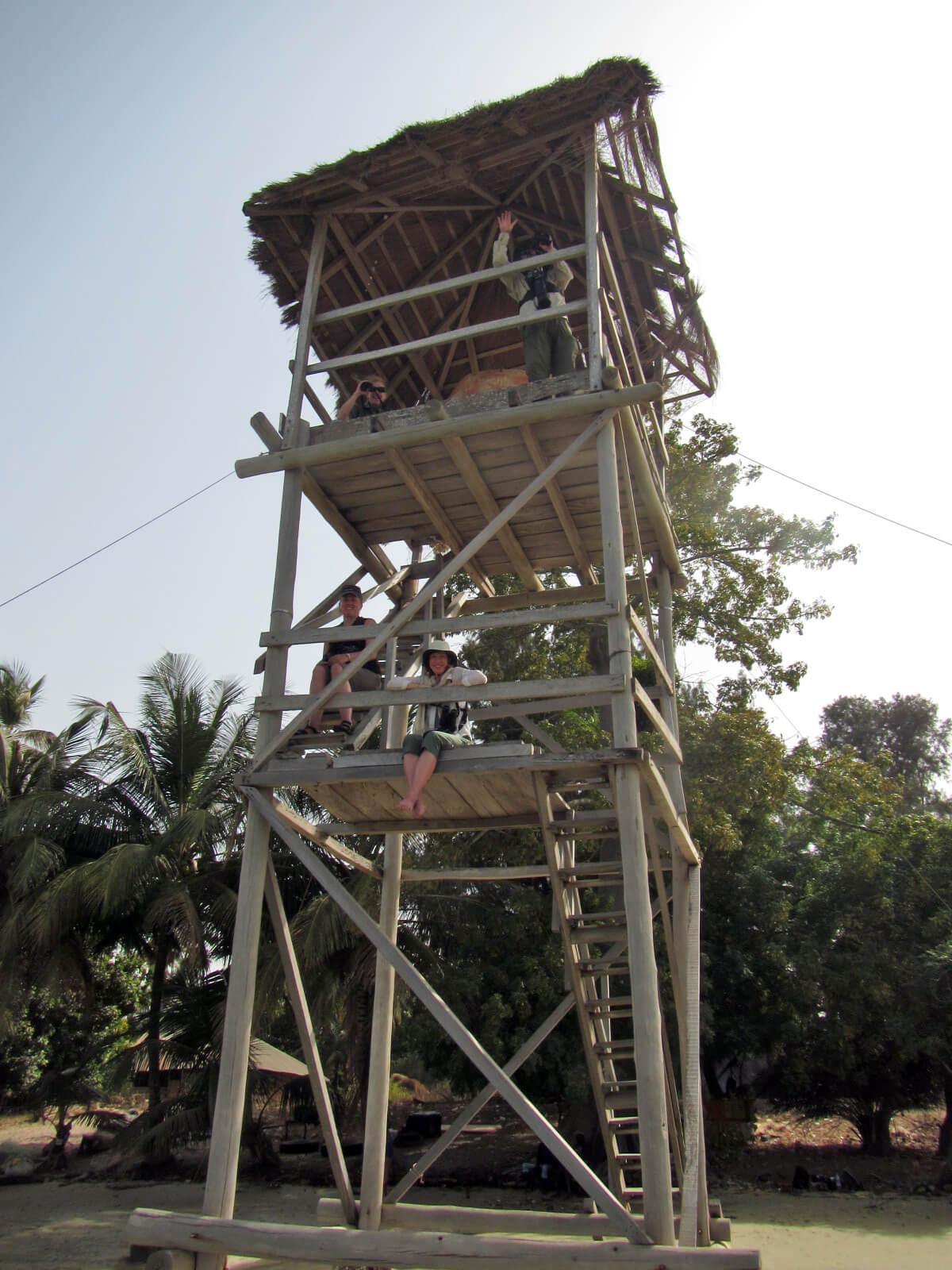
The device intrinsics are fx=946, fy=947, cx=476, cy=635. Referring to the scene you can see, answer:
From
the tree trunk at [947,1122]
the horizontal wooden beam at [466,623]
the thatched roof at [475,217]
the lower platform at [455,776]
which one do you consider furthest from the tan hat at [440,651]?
the tree trunk at [947,1122]

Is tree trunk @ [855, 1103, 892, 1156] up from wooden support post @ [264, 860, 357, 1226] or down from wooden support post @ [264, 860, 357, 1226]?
down

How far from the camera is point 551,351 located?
326 inches

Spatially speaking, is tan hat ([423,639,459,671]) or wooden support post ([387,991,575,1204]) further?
wooden support post ([387,991,575,1204])

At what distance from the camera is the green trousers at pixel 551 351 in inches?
323

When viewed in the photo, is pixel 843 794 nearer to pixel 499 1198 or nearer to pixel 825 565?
pixel 825 565

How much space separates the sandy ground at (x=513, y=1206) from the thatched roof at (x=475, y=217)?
11.9m

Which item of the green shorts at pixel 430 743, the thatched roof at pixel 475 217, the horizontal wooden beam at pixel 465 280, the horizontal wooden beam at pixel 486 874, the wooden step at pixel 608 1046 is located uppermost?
the thatched roof at pixel 475 217

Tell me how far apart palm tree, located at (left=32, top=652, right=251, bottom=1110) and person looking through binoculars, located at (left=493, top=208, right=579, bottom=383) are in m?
11.9

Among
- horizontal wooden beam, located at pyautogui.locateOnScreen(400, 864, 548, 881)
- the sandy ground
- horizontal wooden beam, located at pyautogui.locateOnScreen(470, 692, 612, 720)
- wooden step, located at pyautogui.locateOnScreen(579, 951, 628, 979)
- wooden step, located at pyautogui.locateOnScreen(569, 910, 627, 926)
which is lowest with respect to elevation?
the sandy ground

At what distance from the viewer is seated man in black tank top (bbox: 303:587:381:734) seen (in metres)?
7.67

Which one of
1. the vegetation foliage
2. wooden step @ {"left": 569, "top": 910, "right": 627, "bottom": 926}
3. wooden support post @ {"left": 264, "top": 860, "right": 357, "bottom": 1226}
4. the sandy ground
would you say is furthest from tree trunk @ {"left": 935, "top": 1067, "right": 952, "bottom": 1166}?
wooden support post @ {"left": 264, "top": 860, "right": 357, "bottom": 1226}

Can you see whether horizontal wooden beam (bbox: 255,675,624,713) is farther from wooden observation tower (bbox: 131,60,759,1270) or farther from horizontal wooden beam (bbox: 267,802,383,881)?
horizontal wooden beam (bbox: 267,802,383,881)

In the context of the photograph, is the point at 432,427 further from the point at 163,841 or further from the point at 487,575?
the point at 163,841

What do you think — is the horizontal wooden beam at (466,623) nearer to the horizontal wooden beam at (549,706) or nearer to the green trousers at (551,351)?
the horizontal wooden beam at (549,706)
